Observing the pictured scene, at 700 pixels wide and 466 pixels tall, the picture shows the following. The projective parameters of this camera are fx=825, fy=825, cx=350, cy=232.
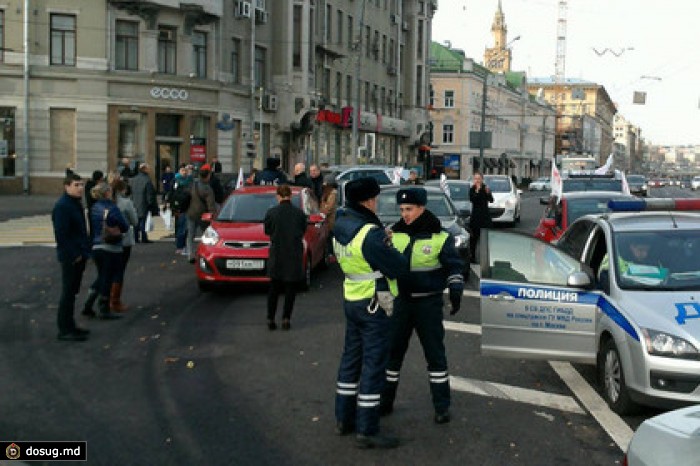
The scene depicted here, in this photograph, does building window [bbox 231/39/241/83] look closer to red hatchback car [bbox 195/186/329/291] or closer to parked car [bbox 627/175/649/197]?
parked car [bbox 627/175/649/197]

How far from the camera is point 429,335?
6.14 metres

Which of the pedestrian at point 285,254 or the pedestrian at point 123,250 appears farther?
the pedestrian at point 123,250

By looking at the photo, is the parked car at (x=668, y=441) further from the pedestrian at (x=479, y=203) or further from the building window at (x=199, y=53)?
the building window at (x=199, y=53)

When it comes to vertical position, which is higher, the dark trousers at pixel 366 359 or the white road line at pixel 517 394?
the dark trousers at pixel 366 359

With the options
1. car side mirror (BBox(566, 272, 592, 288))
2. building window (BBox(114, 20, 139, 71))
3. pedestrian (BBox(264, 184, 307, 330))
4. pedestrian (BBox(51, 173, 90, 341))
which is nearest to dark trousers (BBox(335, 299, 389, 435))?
car side mirror (BBox(566, 272, 592, 288))

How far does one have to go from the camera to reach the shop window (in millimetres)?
34031

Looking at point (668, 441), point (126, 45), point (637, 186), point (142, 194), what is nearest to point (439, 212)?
point (142, 194)

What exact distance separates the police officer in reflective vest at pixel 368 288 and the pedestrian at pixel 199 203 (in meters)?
9.78

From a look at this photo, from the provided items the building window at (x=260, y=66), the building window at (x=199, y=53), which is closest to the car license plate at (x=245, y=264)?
the building window at (x=199, y=53)

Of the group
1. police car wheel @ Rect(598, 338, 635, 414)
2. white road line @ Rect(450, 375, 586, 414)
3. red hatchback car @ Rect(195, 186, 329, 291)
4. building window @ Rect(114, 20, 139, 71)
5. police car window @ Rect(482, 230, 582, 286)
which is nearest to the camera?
police car wheel @ Rect(598, 338, 635, 414)

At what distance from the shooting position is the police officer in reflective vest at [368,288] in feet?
18.5

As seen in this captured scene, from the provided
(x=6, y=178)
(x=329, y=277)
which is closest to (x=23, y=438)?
(x=329, y=277)

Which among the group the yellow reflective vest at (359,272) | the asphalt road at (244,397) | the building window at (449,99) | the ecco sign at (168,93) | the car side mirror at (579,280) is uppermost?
the building window at (449,99)

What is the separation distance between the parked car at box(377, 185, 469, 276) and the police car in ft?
18.3
